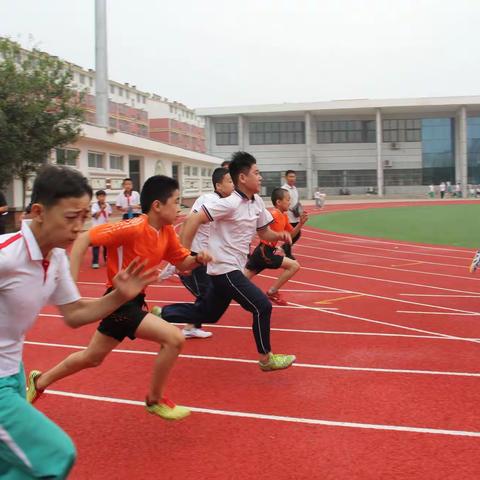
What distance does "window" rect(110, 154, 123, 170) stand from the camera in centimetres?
2692

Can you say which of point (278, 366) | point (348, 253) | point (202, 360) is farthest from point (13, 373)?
point (348, 253)

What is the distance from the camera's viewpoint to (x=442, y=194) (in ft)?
168

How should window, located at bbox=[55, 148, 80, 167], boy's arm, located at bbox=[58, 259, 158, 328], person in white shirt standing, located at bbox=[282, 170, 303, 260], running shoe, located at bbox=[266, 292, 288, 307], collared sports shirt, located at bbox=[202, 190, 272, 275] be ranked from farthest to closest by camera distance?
window, located at bbox=[55, 148, 80, 167]
person in white shirt standing, located at bbox=[282, 170, 303, 260]
running shoe, located at bbox=[266, 292, 288, 307]
collared sports shirt, located at bbox=[202, 190, 272, 275]
boy's arm, located at bbox=[58, 259, 158, 328]

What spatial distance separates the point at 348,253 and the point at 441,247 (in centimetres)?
257

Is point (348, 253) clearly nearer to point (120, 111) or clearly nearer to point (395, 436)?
point (395, 436)

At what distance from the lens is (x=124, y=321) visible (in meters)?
3.57

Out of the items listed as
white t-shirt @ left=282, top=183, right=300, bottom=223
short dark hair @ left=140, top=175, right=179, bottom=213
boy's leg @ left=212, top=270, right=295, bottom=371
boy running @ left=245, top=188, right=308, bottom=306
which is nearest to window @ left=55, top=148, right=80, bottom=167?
white t-shirt @ left=282, top=183, right=300, bottom=223

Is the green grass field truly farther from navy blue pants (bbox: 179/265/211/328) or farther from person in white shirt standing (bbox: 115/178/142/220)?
navy blue pants (bbox: 179/265/211/328)

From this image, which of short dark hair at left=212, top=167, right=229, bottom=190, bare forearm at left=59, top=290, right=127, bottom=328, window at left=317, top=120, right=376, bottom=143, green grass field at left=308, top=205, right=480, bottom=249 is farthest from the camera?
window at left=317, top=120, right=376, bottom=143

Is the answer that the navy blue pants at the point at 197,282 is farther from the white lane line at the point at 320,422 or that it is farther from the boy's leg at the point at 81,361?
the boy's leg at the point at 81,361

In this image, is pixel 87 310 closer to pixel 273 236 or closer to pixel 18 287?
pixel 18 287

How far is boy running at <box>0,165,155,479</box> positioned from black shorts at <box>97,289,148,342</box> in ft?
3.88

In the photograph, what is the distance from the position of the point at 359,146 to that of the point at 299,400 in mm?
54849

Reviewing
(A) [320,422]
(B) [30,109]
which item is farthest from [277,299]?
(B) [30,109]
